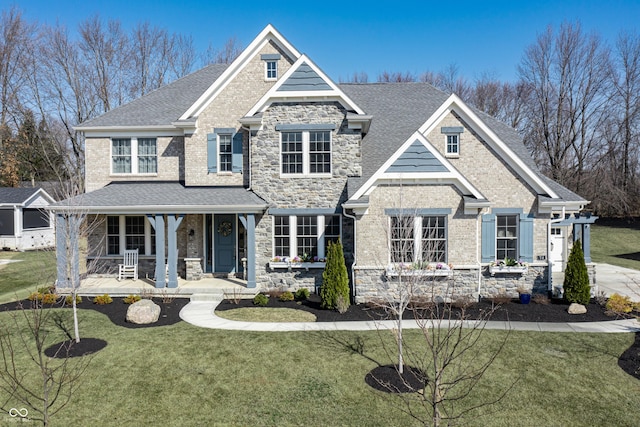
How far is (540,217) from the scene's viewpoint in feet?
48.1

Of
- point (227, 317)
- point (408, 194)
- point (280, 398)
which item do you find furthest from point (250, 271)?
point (280, 398)

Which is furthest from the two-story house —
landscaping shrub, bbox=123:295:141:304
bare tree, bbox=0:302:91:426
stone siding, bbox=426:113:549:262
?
bare tree, bbox=0:302:91:426

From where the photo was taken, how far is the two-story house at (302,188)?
13883 mm

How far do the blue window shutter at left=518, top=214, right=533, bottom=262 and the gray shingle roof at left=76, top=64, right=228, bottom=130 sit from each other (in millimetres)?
15023

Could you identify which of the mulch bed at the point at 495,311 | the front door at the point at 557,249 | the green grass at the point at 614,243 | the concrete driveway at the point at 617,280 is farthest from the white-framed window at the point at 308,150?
the green grass at the point at 614,243

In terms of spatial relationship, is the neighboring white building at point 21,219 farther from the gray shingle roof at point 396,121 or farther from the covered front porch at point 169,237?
the gray shingle roof at point 396,121

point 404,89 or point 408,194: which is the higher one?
point 404,89

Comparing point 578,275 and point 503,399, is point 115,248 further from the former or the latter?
point 578,275

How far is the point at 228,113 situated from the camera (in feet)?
55.6

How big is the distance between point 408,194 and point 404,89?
9.49 meters

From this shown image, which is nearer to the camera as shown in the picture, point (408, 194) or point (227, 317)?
point (227, 317)

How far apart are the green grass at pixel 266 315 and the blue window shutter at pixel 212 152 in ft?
21.8

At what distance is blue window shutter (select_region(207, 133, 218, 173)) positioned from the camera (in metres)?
16.9

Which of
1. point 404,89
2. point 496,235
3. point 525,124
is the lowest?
point 496,235
